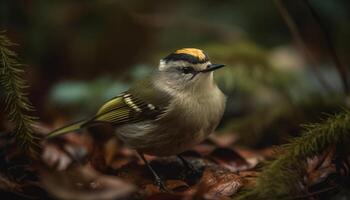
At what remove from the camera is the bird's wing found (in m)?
3.56

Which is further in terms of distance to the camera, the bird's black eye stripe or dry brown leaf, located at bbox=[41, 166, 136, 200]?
the bird's black eye stripe

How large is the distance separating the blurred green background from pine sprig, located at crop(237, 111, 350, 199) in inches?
67.9

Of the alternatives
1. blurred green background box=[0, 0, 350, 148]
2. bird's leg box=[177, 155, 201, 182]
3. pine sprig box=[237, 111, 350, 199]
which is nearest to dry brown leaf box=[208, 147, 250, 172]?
bird's leg box=[177, 155, 201, 182]

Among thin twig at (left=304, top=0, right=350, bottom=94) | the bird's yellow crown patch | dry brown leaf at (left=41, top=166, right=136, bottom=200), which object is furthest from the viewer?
thin twig at (left=304, top=0, right=350, bottom=94)

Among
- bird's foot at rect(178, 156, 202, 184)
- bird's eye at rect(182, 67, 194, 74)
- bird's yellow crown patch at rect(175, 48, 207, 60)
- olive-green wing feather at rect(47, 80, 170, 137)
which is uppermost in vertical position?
bird's yellow crown patch at rect(175, 48, 207, 60)

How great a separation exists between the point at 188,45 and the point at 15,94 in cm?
424

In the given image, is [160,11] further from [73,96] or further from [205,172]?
[205,172]

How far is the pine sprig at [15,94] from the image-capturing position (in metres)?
2.92

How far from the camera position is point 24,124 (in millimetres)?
3020

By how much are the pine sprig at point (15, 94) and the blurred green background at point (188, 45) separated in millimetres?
1711

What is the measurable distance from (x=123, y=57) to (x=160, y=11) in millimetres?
1190

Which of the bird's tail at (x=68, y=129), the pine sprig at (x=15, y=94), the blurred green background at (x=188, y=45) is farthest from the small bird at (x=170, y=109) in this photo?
the blurred green background at (x=188, y=45)

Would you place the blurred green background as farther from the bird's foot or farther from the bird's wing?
the bird's foot

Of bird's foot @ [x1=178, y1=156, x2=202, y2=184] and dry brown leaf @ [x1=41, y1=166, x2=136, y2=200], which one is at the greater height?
dry brown leaf @ [x1=41, y1=166, x2=136, y2=200]
